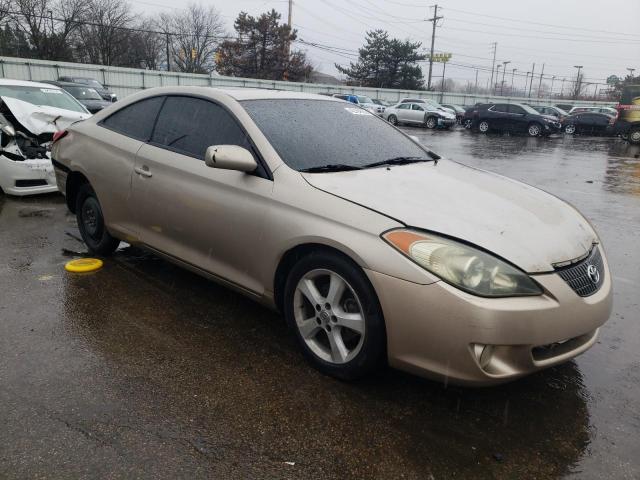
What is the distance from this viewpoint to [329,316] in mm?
2693

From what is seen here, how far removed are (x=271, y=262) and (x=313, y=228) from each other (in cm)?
39

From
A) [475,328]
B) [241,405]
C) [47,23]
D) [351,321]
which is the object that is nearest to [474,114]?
[351,321]

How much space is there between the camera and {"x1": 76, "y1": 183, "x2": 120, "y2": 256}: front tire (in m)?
4.45

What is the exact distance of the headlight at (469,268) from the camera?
229 centimetres

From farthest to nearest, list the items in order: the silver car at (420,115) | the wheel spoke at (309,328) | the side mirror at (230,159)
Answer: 1. the silver car at (420,115)
2. the side mirror at (230,159)
3. the wheel spoke at (309,328)

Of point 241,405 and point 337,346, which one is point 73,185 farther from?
point 337,346

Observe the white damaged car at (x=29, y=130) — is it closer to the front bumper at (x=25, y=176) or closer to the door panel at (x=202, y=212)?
the front bumper at (x=25, y=176)

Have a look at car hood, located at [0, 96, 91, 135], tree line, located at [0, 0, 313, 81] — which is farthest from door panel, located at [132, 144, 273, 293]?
tree line, located at [0, 0, 313, 81]

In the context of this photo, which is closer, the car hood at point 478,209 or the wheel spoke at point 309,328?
the car hood at point 478,209

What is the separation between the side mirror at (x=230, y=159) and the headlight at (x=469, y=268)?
1.09m

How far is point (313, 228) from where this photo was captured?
2.69 meters

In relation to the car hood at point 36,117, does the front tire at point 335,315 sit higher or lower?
lower

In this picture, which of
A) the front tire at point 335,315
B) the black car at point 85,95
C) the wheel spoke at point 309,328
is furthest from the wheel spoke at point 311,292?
the black car at point 85,95

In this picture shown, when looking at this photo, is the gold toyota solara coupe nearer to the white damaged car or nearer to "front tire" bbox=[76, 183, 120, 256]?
"front tire" bbox=[76, 183, 120, 256]
